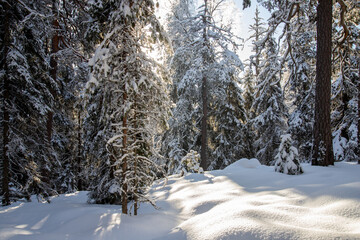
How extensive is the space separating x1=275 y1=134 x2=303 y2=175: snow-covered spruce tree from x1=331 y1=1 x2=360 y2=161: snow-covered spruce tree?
15.0 ft

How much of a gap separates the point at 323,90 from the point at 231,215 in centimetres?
649

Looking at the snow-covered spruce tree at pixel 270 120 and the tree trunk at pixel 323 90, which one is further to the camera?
the snow-covered spruce tree at pixel 270 120

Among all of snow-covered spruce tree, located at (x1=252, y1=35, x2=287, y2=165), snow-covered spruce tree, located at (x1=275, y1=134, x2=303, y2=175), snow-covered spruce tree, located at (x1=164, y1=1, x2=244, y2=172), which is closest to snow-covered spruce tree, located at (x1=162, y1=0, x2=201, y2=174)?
snow-covered spruce tree, located at (x1=164, y1=1, x2=244, y2=172)

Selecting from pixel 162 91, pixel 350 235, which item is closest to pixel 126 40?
pixel 162 91

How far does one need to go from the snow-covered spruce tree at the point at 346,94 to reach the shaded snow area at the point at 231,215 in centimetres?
571

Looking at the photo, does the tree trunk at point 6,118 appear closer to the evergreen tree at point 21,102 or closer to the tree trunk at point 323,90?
the evergreen tree at point 21,102

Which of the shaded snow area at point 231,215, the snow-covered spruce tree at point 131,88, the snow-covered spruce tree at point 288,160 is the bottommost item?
the shaded snow area at point 231,215

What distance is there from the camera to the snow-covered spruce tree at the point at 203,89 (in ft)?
49.1

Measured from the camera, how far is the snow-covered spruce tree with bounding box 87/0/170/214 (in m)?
5.09

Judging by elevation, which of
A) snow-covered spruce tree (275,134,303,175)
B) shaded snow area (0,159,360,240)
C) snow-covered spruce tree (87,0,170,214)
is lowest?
shaded snow area (0,159,360,240)

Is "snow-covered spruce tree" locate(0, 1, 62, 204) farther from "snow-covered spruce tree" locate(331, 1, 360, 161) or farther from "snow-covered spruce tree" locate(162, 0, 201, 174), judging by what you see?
"snow-covered spruce tree" locate(331, 1, 360, 161)

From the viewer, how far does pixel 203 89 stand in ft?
53.0

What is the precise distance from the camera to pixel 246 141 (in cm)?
2089

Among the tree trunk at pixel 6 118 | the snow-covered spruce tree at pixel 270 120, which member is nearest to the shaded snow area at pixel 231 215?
the tree trunk at pixel 6 118
